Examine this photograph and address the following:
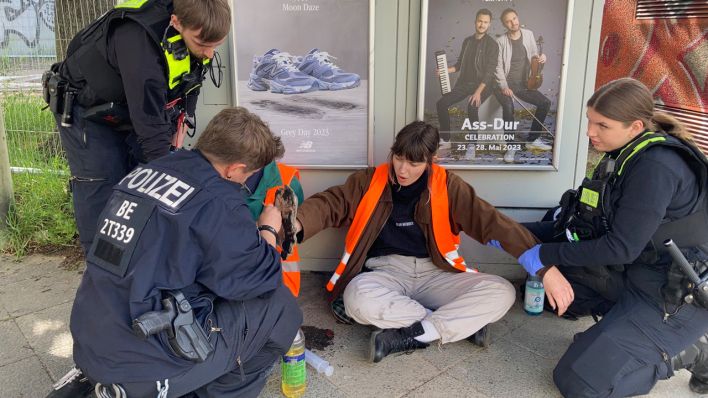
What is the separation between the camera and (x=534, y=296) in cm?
337

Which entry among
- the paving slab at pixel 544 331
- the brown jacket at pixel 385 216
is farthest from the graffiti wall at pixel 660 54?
the brown jacket at pixel 385 216

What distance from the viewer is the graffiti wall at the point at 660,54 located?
6.35 m

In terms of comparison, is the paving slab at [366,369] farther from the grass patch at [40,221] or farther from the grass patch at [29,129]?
the grass patch at [29,129]

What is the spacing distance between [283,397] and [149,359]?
0.88m

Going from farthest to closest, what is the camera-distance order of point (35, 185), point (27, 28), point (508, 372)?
point (27, 28) < point (35, 185) < point (508, 372)

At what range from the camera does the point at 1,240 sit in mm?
4285

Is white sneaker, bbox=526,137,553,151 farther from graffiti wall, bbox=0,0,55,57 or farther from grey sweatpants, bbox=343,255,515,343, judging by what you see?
graffiti wall, bbox=0,0,55,57

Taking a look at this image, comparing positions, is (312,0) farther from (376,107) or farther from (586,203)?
(586,203)

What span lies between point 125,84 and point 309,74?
135 centimetres

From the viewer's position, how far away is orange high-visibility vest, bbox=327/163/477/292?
3.16m

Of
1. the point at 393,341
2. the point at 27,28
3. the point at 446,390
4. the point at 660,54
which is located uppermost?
the point at 27,28

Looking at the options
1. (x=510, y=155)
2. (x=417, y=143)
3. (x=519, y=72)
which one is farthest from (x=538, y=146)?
(x=417, y=143)

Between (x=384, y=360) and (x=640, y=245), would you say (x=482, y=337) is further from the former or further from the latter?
(x=640, y=245)

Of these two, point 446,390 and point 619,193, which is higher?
point 619,193
